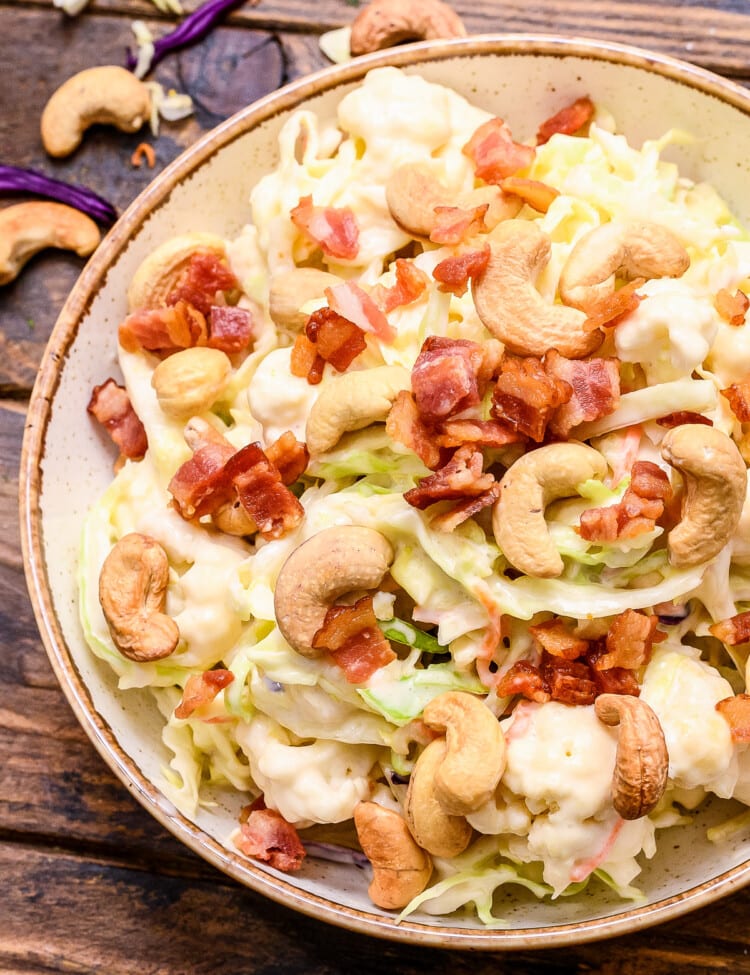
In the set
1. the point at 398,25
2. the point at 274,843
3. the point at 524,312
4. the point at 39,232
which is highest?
the point at 398,25

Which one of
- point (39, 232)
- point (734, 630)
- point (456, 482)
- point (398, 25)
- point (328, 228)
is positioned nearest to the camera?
point (456, 482)

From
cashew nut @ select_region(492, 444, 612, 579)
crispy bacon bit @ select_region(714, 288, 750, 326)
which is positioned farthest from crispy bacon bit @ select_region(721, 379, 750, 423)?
cashew nut @ select_region(492, 444, 612, 579)

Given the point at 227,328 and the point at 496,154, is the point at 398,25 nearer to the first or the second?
the point at 496,154

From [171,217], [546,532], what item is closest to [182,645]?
[546,532]

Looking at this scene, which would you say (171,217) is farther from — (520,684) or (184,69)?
(520,684)

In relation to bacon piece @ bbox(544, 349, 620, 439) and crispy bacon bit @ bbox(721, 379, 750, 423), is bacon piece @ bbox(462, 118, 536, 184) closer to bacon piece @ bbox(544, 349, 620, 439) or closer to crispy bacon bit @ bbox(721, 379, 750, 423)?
bacon piece @ bbox(544, 349, 620, 439)

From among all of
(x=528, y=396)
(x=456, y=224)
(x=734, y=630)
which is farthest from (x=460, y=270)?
(x=734, y=630)
